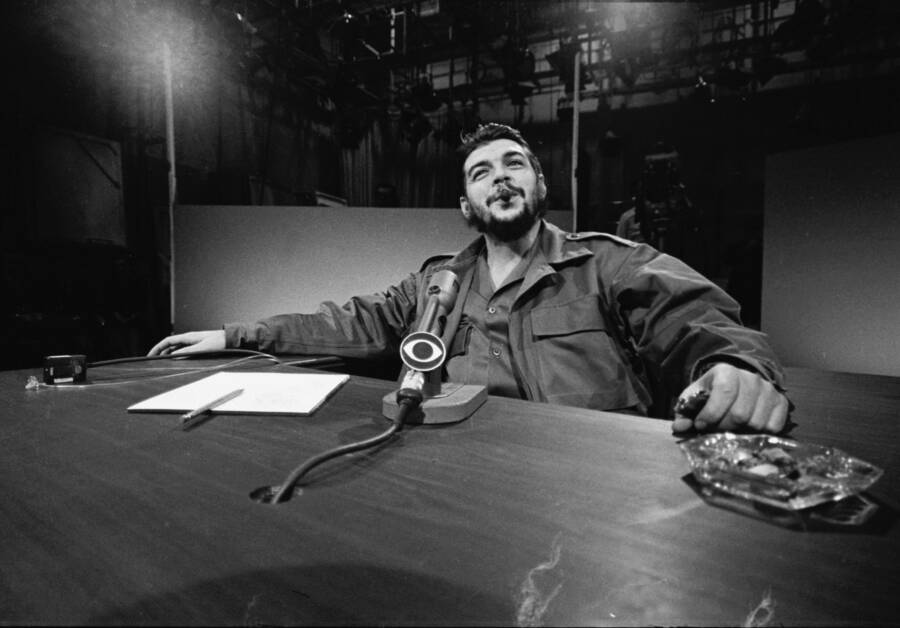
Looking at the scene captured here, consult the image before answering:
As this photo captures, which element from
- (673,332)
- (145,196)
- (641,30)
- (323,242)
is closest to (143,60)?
(145,196)

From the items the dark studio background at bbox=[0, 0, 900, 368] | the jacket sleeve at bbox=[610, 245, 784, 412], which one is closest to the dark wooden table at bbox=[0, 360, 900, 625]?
the jacket sleeve at bbox=[610, 245, 784, 412]

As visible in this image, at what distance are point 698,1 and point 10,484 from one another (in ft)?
20.4

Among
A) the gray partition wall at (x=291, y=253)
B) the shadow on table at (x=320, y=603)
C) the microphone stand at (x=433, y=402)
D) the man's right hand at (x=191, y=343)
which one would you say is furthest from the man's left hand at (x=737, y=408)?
the gray partition wall at (x=291, y=253)

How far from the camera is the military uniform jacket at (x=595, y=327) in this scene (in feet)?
3.75

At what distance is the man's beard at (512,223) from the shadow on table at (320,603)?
1387mm

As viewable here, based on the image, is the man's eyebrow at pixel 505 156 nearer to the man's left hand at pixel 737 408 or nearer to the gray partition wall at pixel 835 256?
the man's left hand at pixel 737 408

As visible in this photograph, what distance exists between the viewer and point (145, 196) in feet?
15.9

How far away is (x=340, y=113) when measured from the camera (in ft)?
19.7

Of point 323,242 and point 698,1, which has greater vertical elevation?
point 698,1

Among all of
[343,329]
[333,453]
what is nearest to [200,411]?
[333,453]

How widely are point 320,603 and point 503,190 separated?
1.48m

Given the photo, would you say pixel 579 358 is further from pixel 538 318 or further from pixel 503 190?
pixel 503 190

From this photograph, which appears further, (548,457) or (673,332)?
(673,332)

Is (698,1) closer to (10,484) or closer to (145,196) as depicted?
(145,196)
